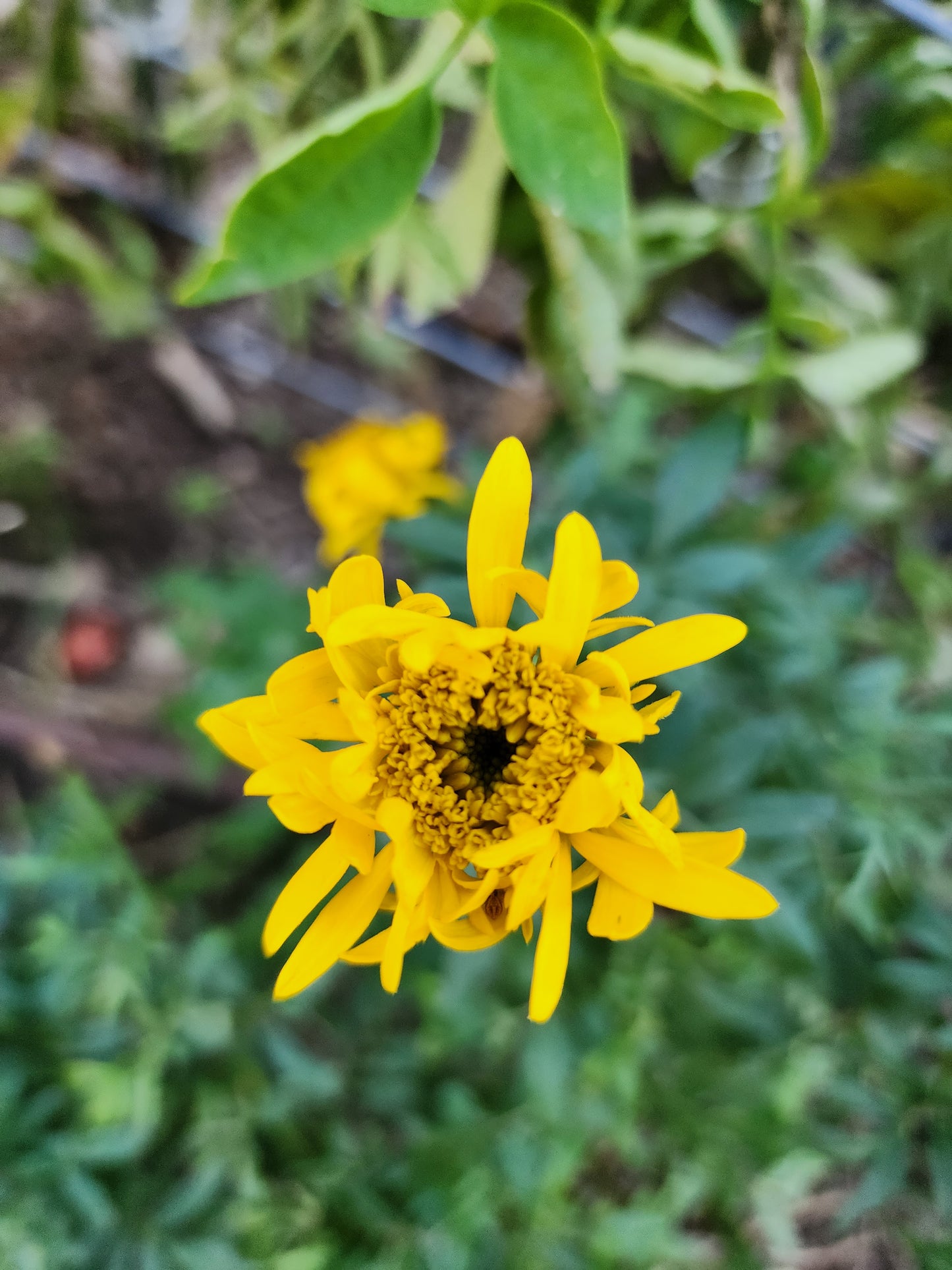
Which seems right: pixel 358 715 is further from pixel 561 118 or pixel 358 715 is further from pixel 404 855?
pixel 561 118

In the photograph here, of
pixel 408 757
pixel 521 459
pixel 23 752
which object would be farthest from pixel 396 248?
pixel 23 752

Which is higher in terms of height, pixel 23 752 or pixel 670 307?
pixel 670 307

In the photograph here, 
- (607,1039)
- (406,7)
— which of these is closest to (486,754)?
(406,7)

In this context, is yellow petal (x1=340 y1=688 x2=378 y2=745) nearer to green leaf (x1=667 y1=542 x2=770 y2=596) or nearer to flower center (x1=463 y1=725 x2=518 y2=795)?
flower center (x1=463 y1=725 x2=518 y2=795)

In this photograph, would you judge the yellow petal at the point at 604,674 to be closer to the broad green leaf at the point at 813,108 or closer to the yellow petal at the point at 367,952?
the yellow petal at the point at 367,952

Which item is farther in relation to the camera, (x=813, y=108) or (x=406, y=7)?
(x=813, y=108)

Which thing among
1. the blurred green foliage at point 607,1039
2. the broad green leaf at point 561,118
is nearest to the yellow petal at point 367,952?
the blurred green foliage at point 607,1039

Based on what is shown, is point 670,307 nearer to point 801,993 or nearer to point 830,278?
point 830,278
